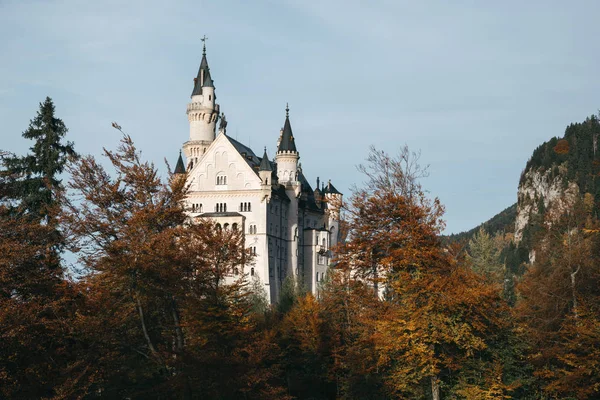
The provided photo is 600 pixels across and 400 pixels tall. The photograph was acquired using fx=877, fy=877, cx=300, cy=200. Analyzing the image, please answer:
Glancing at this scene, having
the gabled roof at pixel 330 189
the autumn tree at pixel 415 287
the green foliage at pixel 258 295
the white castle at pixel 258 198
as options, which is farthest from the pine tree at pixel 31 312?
the gabled roof at pixel 330 189

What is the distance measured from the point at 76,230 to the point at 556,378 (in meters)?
23.9

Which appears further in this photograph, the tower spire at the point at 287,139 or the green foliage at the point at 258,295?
the tower spire at the point at 287,139

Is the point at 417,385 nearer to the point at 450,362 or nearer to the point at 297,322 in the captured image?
the point at 450,362

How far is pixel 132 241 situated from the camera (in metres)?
33.2

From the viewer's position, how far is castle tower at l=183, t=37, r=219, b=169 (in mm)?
119250

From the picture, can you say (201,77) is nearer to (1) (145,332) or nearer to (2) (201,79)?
(2) (201,79)

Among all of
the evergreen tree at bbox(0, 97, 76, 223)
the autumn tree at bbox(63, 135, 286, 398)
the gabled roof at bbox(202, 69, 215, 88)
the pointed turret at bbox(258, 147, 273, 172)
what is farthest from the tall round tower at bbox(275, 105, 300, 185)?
the autumn tree at bbox(63, 135, 286, 398)

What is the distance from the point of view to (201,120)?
119562mm

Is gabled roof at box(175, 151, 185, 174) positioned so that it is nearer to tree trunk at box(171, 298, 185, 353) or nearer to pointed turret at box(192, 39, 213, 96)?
pointed turret at box(192, 39, 213, 96)

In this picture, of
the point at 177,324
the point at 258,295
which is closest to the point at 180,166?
the point at 258,295

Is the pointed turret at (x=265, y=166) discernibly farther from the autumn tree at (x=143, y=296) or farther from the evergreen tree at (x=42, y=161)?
the autumn tree at (x=143, y=296)

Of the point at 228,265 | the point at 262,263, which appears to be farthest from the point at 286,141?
the point at 228,265

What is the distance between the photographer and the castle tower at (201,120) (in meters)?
119

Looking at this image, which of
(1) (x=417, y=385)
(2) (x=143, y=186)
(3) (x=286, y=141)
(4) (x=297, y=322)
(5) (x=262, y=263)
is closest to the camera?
(2) (x=143, y=186)
